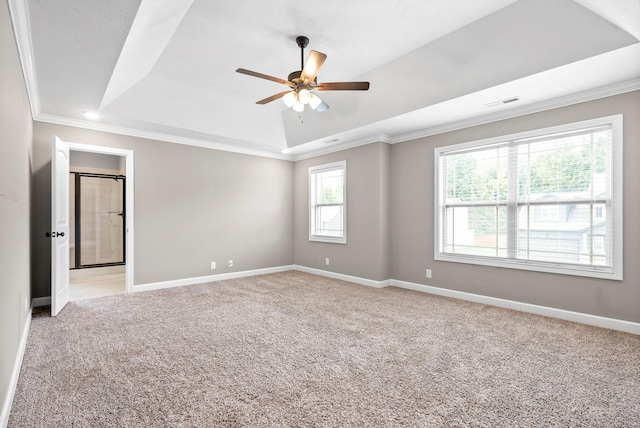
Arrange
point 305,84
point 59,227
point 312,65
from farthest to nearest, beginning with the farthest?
point 59,227 < point 305,84 < point 312,65

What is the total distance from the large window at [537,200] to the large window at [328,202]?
5.73 feet

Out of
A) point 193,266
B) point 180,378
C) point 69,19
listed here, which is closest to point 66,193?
point 193,266

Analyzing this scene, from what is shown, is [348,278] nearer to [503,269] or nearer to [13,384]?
[503,269]

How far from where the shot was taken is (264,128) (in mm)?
5559

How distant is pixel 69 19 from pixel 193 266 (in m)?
3.94

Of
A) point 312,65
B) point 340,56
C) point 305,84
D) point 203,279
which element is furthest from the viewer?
point 203,279

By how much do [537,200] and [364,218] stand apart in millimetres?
2462

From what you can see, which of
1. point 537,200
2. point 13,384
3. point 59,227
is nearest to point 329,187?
point 537,200

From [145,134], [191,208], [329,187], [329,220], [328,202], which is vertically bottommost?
[329,220]

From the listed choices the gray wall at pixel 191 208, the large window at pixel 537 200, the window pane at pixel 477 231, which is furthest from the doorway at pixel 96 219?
the large window at pixel 537 200

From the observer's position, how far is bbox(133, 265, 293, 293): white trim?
494 cm

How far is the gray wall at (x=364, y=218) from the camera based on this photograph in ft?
17.2

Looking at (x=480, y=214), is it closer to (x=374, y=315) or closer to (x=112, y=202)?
(x=374, y=315)

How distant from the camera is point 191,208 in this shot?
5.43m
